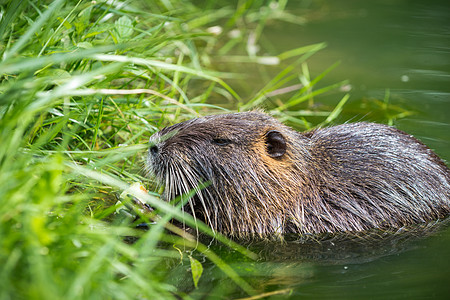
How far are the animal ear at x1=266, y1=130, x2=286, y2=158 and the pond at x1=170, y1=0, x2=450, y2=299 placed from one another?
0.52 metres

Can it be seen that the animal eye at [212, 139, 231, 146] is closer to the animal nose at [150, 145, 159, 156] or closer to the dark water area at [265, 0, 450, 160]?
the animal nose at [150, 145, 159, 156]

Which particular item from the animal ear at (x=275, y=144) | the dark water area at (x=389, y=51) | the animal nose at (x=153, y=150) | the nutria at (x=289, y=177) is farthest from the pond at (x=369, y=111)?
the animal nose at (x=153, y=150)

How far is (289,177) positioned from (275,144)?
0.20 m

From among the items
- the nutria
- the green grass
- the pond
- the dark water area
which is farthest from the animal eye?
the dark water area

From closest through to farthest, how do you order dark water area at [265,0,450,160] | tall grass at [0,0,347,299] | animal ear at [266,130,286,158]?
tall grass at [0,0,347,299]
animal ear at [266,130,286,158]
dark water area at [265,0,450,160]

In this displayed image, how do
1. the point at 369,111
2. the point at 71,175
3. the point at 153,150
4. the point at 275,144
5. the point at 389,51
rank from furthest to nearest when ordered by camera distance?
1. the point at 389,51
2. the point at 369,111
3. the point at 275,144
4. the point at 153,150
5. the point at 71,175

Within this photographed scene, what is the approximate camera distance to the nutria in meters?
3.37

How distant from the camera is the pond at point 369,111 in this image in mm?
2758

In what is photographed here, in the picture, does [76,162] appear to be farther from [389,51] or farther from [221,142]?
[389,51]

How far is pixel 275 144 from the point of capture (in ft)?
11.5

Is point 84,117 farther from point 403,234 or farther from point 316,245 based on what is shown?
point 403,234

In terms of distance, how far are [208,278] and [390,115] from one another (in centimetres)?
282

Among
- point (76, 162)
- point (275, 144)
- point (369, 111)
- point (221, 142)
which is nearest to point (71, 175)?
point (76, 162)

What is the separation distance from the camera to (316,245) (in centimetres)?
333
